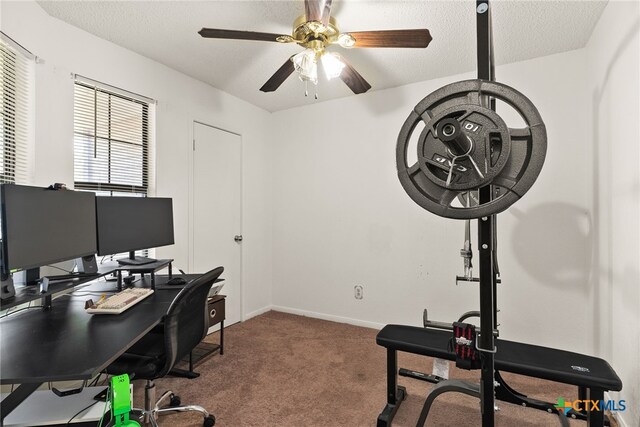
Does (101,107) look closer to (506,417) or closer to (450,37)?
(450,37)

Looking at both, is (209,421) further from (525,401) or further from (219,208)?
(219,208)

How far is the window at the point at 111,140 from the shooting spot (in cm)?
224

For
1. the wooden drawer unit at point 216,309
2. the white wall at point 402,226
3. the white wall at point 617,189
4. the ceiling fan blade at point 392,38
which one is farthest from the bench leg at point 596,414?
the wooden drawer unit at point 216,309

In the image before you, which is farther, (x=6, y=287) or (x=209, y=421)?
(x=209, y=421)

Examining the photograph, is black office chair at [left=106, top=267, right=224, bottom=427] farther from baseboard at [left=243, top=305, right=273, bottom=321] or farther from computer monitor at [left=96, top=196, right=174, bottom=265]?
baseboard at [left=243, top=305, right=273, bottom=321]

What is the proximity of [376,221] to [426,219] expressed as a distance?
1.71 feet

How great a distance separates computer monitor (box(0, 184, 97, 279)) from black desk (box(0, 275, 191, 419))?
27cm

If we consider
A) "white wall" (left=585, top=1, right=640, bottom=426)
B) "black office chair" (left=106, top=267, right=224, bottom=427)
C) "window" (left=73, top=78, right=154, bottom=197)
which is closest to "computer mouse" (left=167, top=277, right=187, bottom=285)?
"black office chair" (left=106, top=267, right=224, bottom=427)

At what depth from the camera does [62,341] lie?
4.09ft

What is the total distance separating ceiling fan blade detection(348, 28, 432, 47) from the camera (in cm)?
166

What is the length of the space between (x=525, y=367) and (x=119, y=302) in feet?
6.99

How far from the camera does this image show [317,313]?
12.1 ft

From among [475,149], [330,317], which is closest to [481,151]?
[475,149]

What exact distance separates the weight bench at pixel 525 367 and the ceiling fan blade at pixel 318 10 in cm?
190
